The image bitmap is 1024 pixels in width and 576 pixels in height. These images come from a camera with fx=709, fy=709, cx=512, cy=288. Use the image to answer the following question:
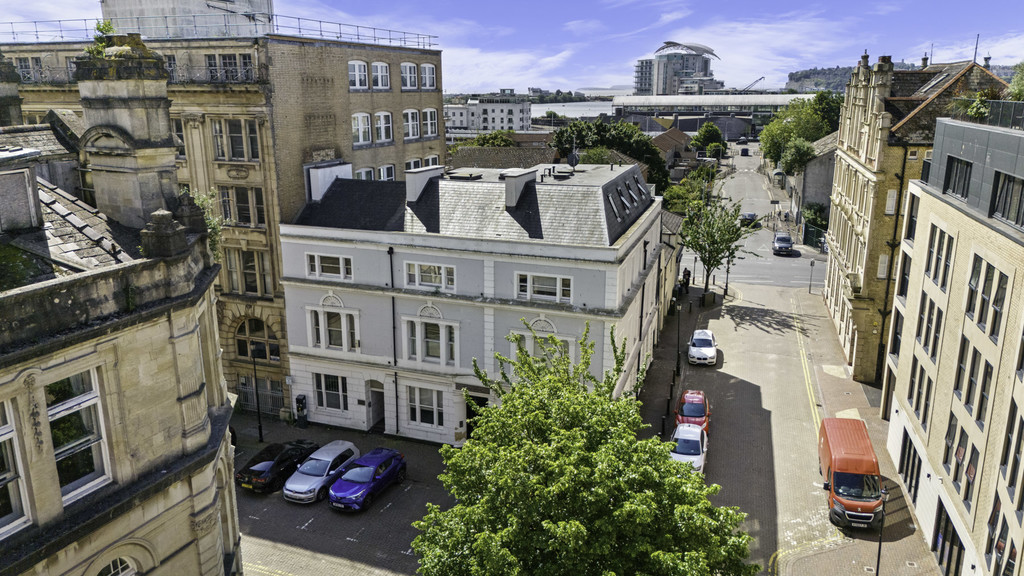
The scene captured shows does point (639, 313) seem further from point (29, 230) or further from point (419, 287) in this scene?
point (29, 230)

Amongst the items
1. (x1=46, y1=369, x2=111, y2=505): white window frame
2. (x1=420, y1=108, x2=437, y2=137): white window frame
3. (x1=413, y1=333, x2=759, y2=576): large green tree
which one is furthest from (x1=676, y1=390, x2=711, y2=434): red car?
(x1=46, y1=369, x2=111, y2=505): white window frame

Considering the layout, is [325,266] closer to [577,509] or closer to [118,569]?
[118,569]

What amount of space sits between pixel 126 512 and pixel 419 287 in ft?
66.3

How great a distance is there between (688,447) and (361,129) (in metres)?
25.3

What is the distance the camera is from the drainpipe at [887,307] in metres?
36.6

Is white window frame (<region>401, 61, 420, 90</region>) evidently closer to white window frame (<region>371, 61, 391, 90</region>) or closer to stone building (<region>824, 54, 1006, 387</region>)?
white window frame (<region>371, 61, 391, 90</region>)

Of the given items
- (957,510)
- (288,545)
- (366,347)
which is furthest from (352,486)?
(957,510)

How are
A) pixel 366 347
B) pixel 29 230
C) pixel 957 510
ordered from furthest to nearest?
pixel 366 347 → pixel 957 510 → pixel 29 230

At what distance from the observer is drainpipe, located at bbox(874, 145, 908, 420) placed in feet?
120

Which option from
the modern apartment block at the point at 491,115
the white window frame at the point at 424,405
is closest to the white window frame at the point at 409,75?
the white window frame at the point at 424,405

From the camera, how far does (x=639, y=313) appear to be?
37562 millimetres

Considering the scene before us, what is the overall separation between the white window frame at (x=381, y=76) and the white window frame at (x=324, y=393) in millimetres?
17238

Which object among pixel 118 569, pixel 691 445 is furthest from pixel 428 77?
pixel 118 569

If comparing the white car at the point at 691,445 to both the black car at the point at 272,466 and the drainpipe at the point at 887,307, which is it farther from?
the black car at the point at 272,466
